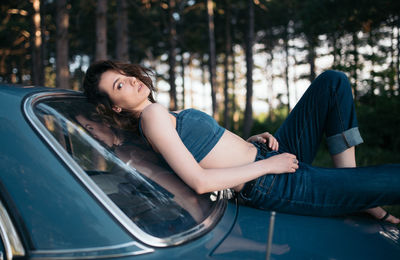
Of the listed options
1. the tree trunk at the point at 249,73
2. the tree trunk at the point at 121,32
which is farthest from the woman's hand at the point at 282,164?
the tree trunk at the point at 249,73

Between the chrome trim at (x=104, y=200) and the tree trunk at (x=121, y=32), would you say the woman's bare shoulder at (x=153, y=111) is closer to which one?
the chrome trim at (x=104, y=200)

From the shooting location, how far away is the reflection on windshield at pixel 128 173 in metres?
1.23

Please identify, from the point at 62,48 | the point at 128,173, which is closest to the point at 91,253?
the point at 128,173

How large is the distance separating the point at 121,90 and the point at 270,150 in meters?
1.09

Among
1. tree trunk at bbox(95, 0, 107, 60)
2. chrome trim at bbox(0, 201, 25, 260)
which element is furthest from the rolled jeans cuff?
tree trunk at bbox(95, 0, 107, 60)

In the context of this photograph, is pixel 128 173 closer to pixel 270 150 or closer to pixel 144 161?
pixel 144 161

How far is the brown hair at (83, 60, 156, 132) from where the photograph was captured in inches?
67.0

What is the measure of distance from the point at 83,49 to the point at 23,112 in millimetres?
27151

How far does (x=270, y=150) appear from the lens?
227 centimetres

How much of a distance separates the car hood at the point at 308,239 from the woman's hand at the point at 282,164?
0.85 ft

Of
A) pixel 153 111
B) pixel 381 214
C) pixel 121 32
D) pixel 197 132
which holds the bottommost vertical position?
pixel 381 214

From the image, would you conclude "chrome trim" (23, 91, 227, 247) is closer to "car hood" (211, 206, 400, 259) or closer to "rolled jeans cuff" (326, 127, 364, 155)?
"car hood" (211, 206, 400, 259)

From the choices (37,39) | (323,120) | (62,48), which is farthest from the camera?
(37,39)

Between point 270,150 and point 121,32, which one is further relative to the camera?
point 121,32
